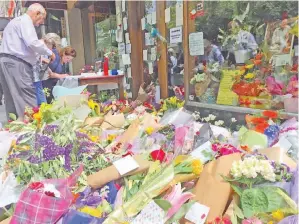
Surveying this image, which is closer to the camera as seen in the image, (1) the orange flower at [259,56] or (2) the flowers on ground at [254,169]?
(2) the flowers on ground at [254,169]

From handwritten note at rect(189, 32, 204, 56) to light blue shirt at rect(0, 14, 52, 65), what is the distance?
1.75 m

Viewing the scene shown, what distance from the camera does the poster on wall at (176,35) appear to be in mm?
4220

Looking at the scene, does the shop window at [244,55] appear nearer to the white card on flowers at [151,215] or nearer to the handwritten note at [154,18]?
the handwritten note at [154,18]

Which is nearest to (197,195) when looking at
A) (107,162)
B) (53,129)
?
(107,162)

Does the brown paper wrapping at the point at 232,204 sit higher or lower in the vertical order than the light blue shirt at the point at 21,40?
lower

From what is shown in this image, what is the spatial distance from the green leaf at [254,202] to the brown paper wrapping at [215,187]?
9 cm

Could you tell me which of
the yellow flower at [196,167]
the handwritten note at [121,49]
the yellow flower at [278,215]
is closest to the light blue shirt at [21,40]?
the handwritten note at [121,49]

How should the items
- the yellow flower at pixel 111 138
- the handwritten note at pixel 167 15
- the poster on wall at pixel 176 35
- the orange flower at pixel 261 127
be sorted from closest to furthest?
1. the orange flower at pixel 261 127
2. the yellow flower at pixel 111 138
3. the poster on wall at pixel 176 35
4. the handwritten note at pixel 167 15

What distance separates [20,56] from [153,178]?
2963mm

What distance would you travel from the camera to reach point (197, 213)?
147 centimetres

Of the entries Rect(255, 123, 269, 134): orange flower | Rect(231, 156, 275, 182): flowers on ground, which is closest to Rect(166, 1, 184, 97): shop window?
Rect(255, 123, 269, 134): orange flower

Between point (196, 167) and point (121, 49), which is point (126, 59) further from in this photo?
point (196, 167)

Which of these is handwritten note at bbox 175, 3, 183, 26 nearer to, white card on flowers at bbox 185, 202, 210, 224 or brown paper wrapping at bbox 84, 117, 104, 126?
brown paper wrapping at bbox 84, 117, 104, 126

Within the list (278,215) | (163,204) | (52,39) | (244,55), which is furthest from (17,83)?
(278,215)
